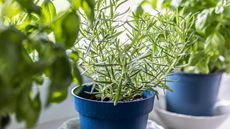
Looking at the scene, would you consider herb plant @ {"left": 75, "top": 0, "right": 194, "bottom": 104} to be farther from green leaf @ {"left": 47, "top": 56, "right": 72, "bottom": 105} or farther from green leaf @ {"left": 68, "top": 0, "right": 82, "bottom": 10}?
green leaf @ {"left": 47, "top": 56, "right": 72, "bottom": 105}

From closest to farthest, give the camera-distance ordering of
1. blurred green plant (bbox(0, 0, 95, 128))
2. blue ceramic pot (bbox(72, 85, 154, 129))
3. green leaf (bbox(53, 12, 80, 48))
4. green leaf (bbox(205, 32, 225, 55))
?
blurred green plant (bbox(0, 0, 95, 128)), green leaf (bbox(53, 12, 80, 48)), blue ceramic pot (bbox(72, 85, 154, 129)), green leaf (bbox(205, 32, 225, 55))

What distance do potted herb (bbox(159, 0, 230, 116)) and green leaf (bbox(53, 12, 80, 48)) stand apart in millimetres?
415

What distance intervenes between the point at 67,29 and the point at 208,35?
0.47m

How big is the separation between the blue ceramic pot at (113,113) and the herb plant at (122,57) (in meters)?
0.02

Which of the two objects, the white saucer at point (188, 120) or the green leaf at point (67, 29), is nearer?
the green leaf at point (67, 29)

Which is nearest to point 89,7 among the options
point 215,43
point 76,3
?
point 76,3

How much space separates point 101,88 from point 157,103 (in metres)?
0.35

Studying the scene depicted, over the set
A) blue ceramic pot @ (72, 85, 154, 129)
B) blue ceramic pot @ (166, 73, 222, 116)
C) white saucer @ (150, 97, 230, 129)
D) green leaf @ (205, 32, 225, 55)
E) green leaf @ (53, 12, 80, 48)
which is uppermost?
green leaf @ (53, 12, 80, 48)

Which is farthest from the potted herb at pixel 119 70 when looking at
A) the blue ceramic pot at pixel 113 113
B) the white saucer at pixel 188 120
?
the white saucer at pixel 188 120

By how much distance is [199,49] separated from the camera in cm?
84

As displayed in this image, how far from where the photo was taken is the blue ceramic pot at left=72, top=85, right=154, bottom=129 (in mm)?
574

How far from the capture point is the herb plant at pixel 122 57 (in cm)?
59

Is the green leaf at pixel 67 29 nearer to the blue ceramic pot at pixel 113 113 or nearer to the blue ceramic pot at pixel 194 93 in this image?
the blue ceramic pot at pixel 113 113

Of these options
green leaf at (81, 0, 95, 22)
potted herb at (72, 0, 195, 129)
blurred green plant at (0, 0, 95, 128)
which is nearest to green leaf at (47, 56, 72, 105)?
blurred green plant at (0, 0, 95, 128)
